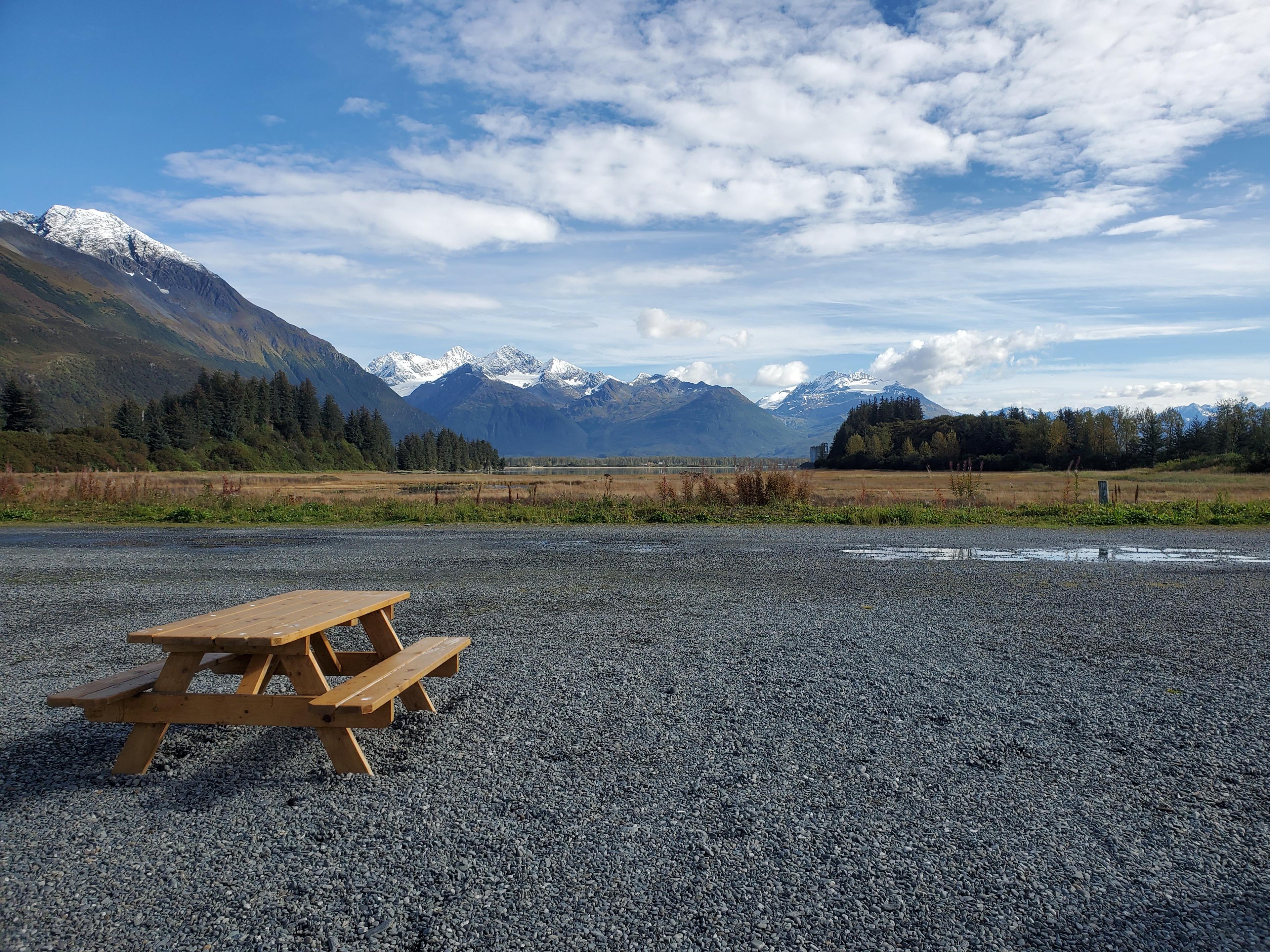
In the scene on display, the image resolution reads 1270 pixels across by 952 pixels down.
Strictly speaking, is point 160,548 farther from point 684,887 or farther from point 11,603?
point 684,887

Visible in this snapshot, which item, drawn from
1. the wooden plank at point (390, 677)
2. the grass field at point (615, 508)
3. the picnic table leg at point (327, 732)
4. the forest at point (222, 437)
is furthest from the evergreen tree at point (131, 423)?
the picnic table leg at point (327, 732)

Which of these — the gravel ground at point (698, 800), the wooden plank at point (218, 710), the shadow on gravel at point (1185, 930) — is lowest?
the shadow on gravel at point (1185, 930)

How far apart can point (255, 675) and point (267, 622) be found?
30cm

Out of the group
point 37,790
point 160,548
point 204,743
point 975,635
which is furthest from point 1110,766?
point 160,548

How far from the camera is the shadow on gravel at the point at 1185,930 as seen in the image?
2.75 meters

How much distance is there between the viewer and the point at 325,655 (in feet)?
18.2

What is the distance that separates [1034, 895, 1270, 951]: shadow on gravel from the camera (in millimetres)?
2746

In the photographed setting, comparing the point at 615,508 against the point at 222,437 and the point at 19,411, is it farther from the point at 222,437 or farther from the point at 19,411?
the point at 222,437

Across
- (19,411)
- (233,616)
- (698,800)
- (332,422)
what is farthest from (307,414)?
(698,800)

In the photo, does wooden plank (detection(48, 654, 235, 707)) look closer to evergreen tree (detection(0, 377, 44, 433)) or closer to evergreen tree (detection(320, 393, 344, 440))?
evergreen tree (detection(0, 377, 44, 433))

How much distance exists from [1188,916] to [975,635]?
483cm

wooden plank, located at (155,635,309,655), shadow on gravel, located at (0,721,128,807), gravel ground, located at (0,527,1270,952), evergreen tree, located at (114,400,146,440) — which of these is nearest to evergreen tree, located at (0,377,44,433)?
evergreen tree, located at (114,400,146,440)

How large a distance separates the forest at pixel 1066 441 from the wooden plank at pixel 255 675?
3203 inches

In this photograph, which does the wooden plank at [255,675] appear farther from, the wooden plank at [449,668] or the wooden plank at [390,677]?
the wooden plank at [449,668]
